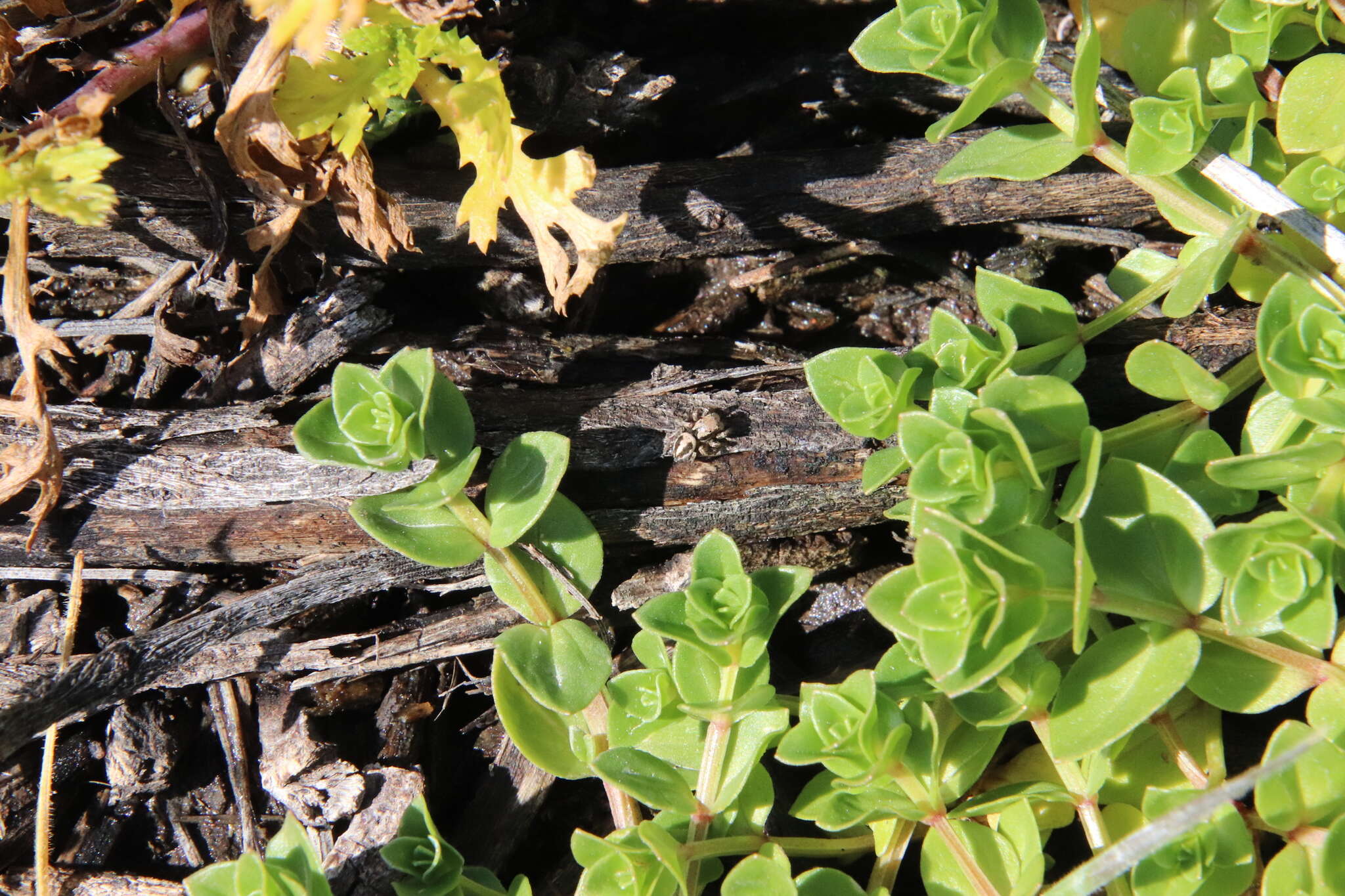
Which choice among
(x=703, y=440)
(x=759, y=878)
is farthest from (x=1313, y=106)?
(x=759, y=878)

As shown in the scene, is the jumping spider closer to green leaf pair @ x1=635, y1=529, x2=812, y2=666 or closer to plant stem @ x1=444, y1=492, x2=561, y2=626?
green leaf pair @ x1=635, y1=529, x2=812, y2=666

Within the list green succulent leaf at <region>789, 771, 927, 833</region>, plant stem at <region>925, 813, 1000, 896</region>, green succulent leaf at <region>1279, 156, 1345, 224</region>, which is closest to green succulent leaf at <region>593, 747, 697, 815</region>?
green succulent leaf at <region>789, 771, 927, 833</region>

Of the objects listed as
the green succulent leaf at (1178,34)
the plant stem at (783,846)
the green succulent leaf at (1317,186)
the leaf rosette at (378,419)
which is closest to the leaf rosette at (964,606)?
the plant stem at (783,846)

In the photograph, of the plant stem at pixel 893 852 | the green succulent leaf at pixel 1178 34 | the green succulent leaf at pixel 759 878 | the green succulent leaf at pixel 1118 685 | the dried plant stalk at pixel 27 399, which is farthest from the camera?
the green succulent leaf at pixel 1178 34

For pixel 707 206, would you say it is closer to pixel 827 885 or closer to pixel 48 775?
pixel 827 885

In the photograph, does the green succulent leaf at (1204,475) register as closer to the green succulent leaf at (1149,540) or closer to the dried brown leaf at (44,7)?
the green succulent leaf at (1149,540)
